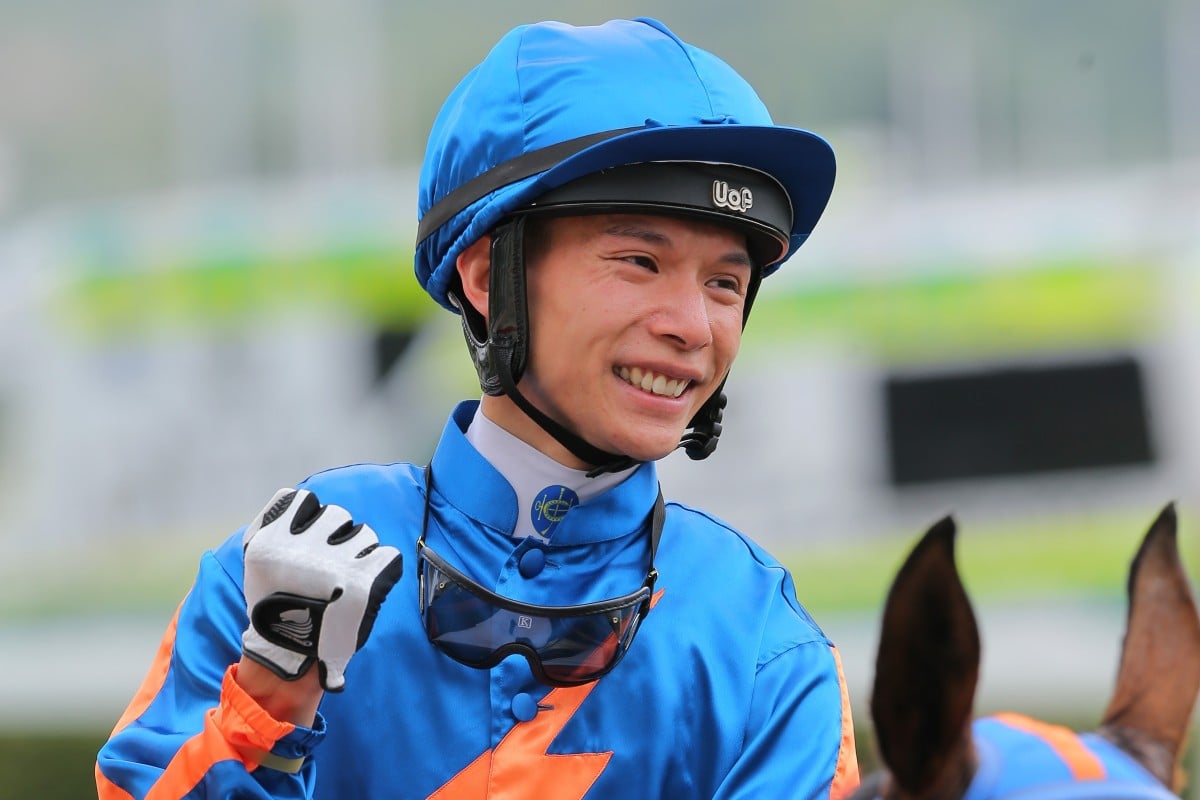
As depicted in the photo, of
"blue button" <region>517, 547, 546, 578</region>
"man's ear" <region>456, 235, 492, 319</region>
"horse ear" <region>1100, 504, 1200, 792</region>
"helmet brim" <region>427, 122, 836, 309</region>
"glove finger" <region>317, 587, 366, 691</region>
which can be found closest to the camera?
"horse ear" <region>1100, 504, 1200, 792</region>

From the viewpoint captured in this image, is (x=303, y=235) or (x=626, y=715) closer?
(x=626, y=715)

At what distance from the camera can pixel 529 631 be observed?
2172mm

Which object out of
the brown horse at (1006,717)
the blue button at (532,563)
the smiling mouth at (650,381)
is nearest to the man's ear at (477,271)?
the smiling mouth at (650,381)

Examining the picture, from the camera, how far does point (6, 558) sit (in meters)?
9.26

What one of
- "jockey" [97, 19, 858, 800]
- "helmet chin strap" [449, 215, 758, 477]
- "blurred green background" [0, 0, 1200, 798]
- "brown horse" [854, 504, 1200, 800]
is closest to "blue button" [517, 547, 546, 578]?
"jockey" [97, 19, 858, 800]

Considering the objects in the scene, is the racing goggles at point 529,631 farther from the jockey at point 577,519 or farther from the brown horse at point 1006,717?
the brown horse at point 1006,717

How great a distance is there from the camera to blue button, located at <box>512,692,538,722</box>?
2.17 metres

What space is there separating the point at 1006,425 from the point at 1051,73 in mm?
3138

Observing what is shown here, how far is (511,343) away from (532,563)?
0.31 m

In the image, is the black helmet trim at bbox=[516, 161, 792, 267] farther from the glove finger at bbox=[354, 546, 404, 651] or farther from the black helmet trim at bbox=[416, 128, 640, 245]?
the glove finger at bbox=[354, 546, 404, 651]

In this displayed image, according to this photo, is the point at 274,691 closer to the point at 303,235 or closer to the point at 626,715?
the point at 626,715

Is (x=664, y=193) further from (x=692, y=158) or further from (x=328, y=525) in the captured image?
(x=328, y=525)

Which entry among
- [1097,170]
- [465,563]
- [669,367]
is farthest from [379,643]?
[1097,170]

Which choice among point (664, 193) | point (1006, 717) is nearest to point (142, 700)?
point (664, 193)
